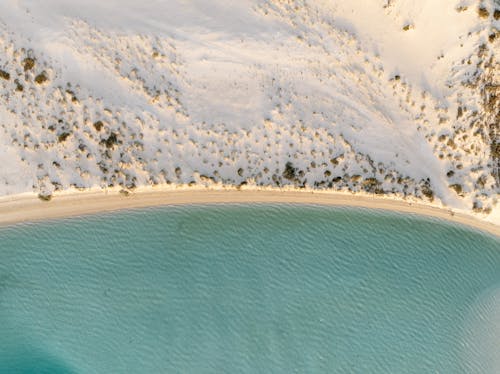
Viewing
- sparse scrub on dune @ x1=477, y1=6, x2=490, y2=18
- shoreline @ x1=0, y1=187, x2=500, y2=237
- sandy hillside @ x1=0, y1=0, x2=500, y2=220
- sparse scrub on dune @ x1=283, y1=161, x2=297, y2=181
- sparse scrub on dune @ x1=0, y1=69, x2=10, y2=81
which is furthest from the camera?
sparse scrub on dune @ x1=283, y1=161, x2=297, y2=181

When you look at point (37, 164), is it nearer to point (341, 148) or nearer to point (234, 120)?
point (234, 120)

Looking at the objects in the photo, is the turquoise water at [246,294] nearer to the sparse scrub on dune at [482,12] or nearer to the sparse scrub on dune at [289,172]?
the sparse scrub on dune at [289,172]

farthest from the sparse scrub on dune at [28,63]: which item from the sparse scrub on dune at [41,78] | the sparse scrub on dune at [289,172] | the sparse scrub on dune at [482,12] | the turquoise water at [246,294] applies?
the sparse scrub on dune at [482,12]

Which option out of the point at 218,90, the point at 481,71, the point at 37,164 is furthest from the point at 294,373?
the point at 481,71

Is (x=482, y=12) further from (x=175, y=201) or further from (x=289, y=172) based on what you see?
(x=175, y=201)

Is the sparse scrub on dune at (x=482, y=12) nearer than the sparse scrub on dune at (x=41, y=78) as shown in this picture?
No

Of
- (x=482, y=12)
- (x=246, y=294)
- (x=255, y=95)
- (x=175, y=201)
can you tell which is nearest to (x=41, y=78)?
(x=175, y=201)

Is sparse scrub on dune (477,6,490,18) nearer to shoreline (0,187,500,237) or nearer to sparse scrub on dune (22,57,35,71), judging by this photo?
shoreline (0,187,500,237)

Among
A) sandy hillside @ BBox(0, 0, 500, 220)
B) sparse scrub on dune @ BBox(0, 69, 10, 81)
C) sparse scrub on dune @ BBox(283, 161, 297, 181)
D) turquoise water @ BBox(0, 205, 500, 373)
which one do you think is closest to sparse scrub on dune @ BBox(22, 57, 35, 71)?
sandy hillside @ BBox(0, 0, 500, 220)
